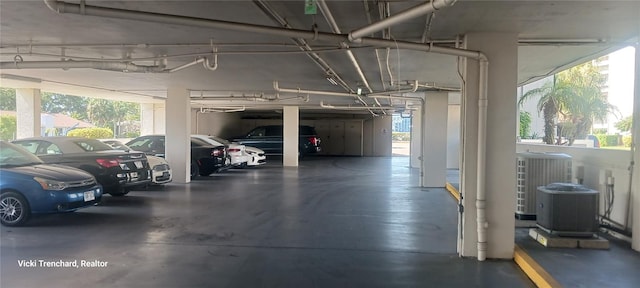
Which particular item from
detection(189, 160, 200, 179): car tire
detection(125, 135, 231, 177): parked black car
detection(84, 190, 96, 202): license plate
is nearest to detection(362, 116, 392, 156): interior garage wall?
detection(125, 135, 231, 177): parked black car

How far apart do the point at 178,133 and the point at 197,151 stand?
51.7 inches

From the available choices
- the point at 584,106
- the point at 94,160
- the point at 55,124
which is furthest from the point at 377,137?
the point at 94,160

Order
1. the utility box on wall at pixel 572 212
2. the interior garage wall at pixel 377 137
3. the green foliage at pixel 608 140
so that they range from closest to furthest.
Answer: the utility box on wall at pixel 572 212
the green foliage at pixel 608 140
the interior garage wall at pixel 377 137

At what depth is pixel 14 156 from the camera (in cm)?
713

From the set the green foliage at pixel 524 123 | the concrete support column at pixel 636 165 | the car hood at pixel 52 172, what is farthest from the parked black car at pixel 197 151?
the green foliage at pixel 524 123

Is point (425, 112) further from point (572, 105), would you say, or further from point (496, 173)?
point (496, 173)

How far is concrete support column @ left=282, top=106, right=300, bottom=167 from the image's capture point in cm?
1808

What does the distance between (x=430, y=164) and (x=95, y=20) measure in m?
8.95

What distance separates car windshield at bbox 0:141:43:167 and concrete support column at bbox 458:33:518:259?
6.69 meters

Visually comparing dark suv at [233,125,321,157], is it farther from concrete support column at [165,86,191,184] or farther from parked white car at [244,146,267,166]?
concrete support column at [165,86,191,184]

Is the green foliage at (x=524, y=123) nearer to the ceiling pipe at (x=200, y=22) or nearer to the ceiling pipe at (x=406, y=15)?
the ceiling pipe at (x=200, y=22)

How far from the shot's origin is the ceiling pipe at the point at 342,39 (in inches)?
146

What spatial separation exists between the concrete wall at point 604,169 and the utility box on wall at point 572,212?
603 mm

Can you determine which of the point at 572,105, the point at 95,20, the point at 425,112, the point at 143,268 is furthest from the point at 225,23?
the point at 572,105
